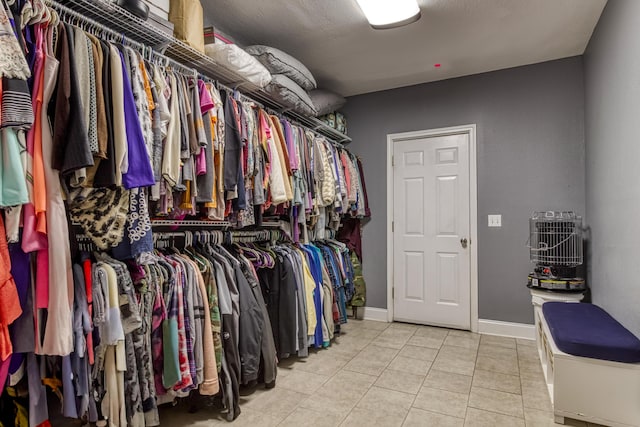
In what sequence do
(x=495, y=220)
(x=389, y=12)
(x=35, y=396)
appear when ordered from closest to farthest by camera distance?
(x=35, y=396), (x=389, y=12), (x=495, y=220)

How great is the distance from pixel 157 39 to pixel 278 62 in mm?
1067

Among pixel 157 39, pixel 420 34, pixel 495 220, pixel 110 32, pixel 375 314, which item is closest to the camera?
pixel 110 32

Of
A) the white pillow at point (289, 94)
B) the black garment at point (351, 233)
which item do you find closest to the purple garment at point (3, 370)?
the white pillow at point (289, 94)

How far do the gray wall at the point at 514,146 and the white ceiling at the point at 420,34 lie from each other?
201 mm

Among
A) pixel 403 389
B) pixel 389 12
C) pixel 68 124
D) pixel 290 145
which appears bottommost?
pixel 403 389

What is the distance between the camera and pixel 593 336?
204 cm

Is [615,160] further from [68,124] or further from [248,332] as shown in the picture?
[68,124]

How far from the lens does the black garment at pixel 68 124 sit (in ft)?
4.37

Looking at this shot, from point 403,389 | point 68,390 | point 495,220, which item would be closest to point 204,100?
point 68,390

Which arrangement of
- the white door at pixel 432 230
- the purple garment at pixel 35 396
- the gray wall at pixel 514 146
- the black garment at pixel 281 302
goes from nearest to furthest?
1. the purple garment at pixel 35 396
2. the black garment at pixel 281 302
3. the gray wall at pixel 514 146
4. the white door at pixel 432 230

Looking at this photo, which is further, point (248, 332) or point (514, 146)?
point (514, 146)

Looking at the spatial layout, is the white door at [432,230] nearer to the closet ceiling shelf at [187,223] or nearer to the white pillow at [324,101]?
the white pillow at [324,101]

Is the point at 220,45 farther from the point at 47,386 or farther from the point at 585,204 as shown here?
the point at 585,204

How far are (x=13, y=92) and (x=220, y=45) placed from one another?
1.28m
